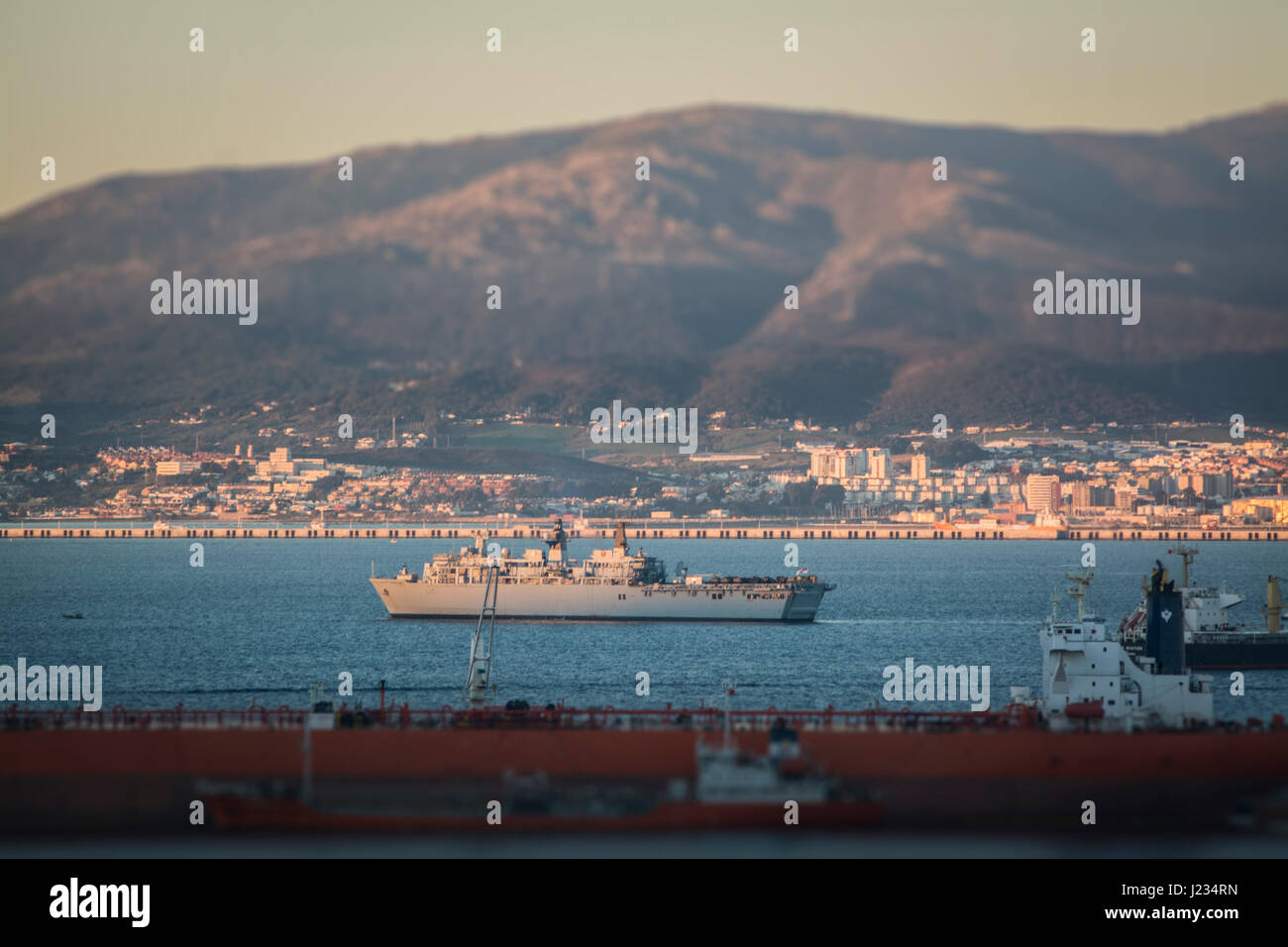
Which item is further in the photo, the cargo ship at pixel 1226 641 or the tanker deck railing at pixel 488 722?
the cargo ship at pixel 1226 641

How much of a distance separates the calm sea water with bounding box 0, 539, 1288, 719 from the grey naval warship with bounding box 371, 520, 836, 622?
148 cm

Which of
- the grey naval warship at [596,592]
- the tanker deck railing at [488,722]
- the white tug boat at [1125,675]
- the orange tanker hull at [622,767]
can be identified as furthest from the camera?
the grey naval warship at [596,592]

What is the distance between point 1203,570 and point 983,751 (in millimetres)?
97501

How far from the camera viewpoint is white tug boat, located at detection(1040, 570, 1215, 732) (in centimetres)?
3472

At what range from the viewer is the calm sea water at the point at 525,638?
53344mm

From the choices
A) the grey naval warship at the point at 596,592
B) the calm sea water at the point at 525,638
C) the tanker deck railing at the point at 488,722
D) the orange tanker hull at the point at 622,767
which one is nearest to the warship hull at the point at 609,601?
the grey naval warship at the point at 596,592

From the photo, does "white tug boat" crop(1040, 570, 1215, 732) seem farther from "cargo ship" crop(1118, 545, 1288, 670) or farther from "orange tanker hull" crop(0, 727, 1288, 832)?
"cargo ship" crop(1118, 545, 1288, 670)

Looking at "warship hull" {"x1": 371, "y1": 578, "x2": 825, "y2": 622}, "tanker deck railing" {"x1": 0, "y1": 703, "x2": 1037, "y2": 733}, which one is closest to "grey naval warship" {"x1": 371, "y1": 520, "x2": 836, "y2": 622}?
"warship hull" {"x1": 371, "y1": 578, "x2": 825, "y2": 622}

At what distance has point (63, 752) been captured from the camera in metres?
31.3

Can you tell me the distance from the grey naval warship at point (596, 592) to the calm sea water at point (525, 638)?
1.48 metres

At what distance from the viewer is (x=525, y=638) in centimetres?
7512

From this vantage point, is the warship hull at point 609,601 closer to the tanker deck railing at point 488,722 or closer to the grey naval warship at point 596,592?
the grey naval warship at point 596,592
